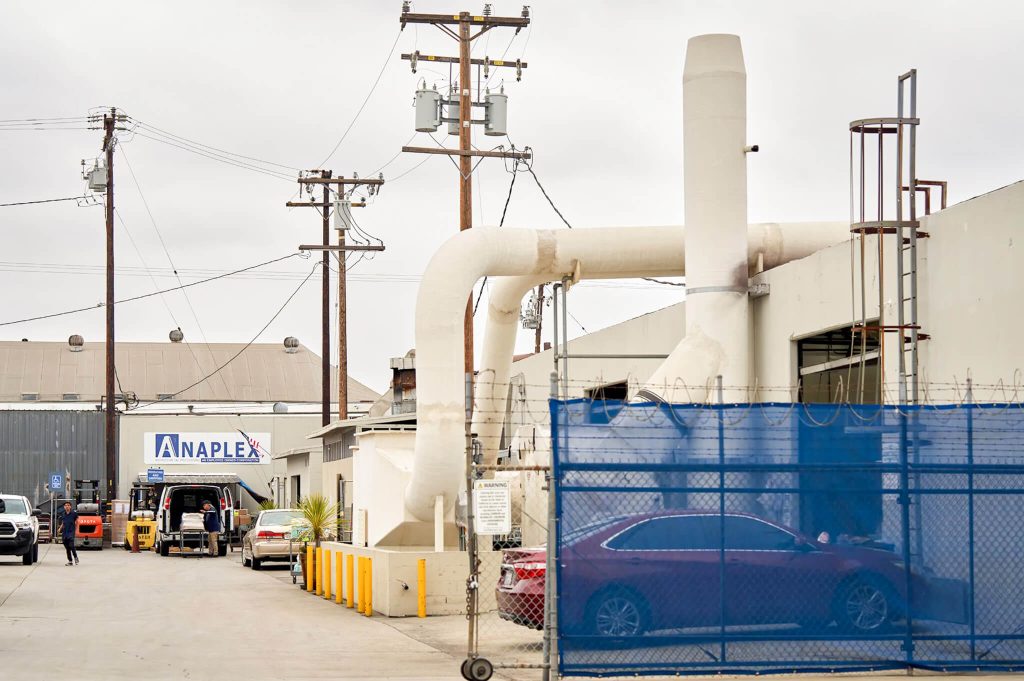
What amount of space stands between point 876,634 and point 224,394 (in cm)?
6964

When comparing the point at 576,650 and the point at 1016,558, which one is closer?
the point at 576,650

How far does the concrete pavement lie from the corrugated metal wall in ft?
106

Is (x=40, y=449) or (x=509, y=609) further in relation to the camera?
(x=40, y=449)

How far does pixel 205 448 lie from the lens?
6588 centimetres

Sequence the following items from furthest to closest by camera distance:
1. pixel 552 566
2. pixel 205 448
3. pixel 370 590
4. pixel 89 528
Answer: pixel 205 448, pixel 89 528, pixel 370 590, pixel 552 566

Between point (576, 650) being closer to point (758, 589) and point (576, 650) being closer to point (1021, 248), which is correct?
point (758, 589)

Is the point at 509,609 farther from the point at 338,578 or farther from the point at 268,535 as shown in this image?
the point at 268,535

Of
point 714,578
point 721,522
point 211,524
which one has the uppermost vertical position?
point 721,522

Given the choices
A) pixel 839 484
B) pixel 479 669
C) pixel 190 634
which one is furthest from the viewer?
pixel 190 634

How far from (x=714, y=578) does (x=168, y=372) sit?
70.8 metres

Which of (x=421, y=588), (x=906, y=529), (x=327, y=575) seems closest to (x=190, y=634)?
(x=421, y=588)

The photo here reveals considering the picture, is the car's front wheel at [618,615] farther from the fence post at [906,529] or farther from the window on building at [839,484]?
the fence post at [906,529]

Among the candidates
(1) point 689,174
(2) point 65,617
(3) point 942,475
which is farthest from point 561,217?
→ (3) point 942,475

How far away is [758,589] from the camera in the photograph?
43.7 ft
